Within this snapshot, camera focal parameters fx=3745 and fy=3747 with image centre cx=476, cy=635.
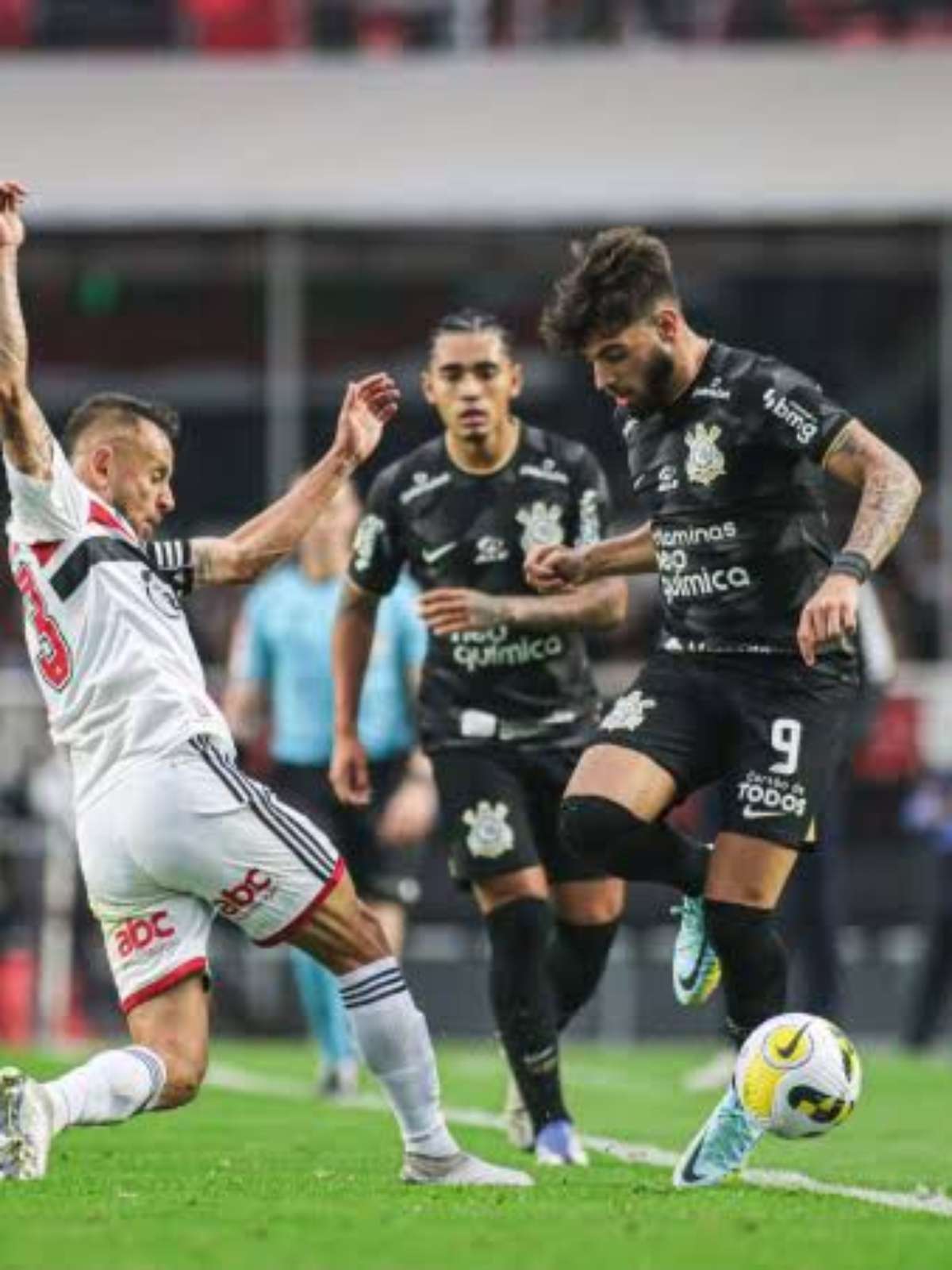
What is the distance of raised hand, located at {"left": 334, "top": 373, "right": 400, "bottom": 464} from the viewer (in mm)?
8984

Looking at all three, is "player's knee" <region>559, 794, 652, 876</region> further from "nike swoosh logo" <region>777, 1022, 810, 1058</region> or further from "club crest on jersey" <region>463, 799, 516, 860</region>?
"club crest on jersey" <region>463, 799, 516, 860</region>

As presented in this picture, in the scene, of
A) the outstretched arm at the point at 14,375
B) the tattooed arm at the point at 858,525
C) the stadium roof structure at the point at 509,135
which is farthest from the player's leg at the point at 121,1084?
the stadium roof structure at the point at 509,135

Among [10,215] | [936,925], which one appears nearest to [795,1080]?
[10,215]

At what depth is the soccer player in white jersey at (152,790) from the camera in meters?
8.48

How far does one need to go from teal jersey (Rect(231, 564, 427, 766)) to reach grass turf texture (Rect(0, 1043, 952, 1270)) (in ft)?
6.80

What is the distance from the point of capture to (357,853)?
14281 mm

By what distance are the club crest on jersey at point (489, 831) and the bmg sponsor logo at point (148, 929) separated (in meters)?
2.01

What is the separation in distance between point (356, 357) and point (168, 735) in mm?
15427

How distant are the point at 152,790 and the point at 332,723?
5.77 meters

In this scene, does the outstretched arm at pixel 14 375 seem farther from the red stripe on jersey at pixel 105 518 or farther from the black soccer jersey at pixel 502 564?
the black soccer jersey at pixel 502 564

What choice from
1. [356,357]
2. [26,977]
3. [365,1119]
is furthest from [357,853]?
[356,357]

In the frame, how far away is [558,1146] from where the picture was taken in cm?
1027

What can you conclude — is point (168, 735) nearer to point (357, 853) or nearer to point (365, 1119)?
point (365, 1119)

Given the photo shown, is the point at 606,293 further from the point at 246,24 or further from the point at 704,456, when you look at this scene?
the point at 246,24
